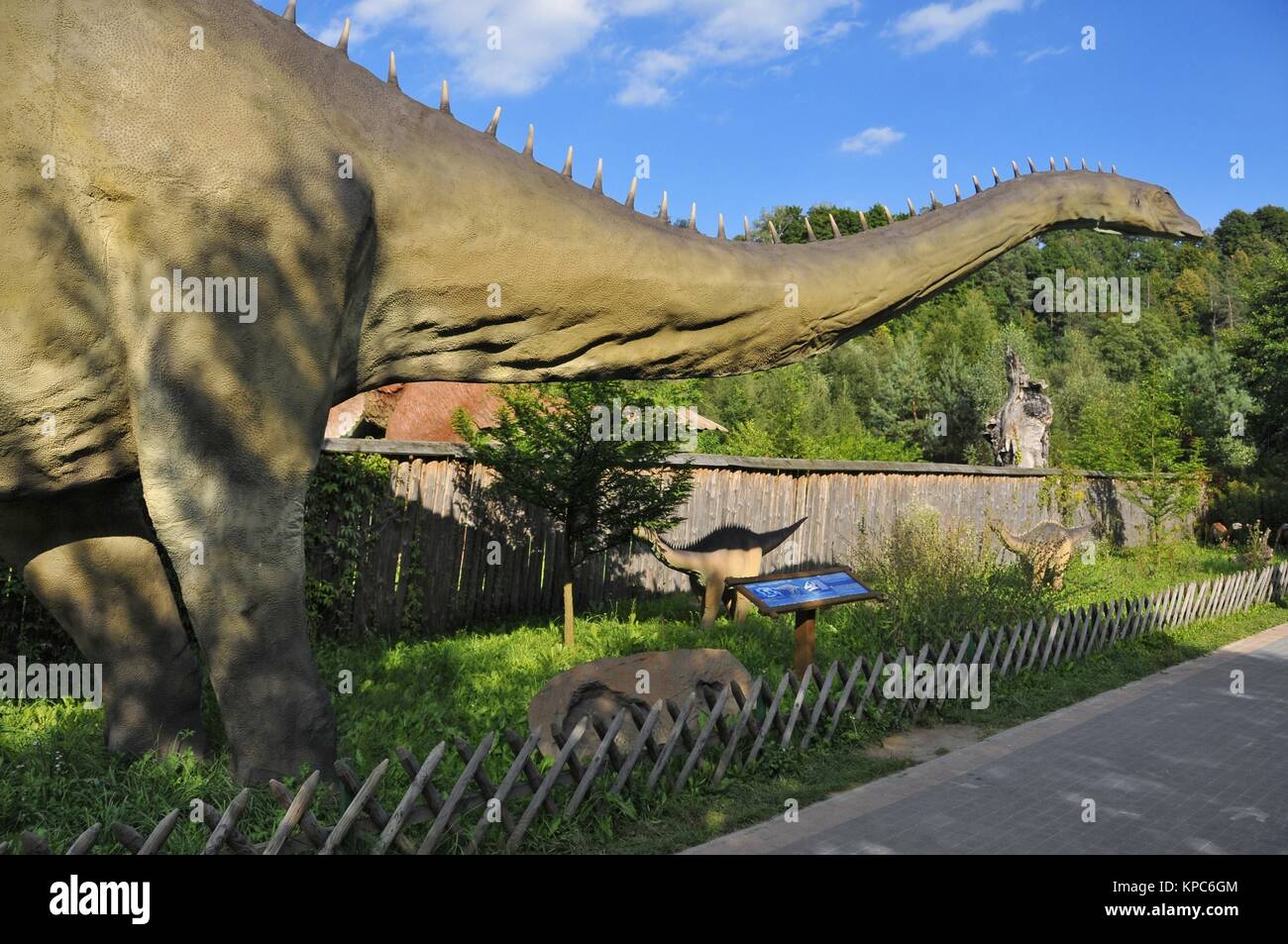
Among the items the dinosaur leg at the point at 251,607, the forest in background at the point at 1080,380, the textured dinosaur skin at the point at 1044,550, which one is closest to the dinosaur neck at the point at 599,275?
the forest in background at the point at 1080,380

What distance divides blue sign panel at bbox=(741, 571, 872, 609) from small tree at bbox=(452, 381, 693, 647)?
2.41 metres

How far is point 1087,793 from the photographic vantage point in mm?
5602

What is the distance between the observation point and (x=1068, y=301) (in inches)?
384

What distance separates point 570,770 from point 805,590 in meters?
2.84

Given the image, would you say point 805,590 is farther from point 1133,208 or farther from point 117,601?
A: point 117,601

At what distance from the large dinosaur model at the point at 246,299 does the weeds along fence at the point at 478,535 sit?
4.20m

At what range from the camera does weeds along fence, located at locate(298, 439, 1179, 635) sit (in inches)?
360

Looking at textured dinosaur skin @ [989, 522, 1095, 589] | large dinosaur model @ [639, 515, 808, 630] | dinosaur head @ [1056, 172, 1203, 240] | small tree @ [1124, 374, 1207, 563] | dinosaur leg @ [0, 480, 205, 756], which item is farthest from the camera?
small tree @ [1124, 374, 1207, 563]

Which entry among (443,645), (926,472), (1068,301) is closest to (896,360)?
(926,472)

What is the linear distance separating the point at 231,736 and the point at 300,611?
24.0 inches

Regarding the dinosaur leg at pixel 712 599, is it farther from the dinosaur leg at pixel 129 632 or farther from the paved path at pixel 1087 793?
the dinosaur leg at pixel 129 632

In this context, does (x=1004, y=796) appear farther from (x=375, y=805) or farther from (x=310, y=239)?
(x=310, y=239)

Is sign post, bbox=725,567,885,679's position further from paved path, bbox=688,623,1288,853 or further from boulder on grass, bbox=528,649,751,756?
paved path, bbox=688,623,1288,853

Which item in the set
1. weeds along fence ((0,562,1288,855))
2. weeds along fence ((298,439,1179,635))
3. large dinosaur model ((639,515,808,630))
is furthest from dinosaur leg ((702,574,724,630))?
weeds along fence ((0,562,1288,855))
